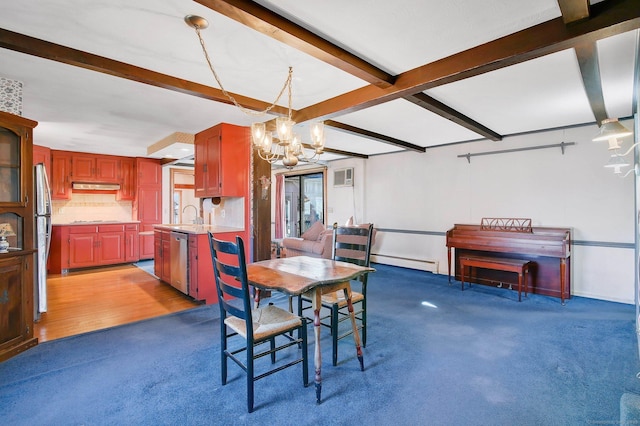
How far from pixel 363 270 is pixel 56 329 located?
10.4 ft

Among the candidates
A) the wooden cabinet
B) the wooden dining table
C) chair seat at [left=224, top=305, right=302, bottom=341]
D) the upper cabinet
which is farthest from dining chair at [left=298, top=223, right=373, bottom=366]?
the wooden cabinet

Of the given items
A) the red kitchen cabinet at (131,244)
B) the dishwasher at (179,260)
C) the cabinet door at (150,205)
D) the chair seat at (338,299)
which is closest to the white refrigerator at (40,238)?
the dishwasher at (179,260)

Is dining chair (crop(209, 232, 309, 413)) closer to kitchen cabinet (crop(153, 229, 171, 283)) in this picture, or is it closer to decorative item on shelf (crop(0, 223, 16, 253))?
decorative item on shelf (crop(0, 223, 16, 253))

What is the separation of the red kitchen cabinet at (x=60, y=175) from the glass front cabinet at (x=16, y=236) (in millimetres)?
3863

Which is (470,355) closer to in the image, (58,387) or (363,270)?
(363,270)

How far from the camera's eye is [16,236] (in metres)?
2.75

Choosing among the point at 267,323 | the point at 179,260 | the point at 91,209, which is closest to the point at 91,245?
the point at 91,209

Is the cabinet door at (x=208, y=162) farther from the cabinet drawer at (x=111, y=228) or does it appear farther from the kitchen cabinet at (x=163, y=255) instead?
the cabinet drawer at (x=111, y=228)

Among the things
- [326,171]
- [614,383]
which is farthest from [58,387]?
[326,171]

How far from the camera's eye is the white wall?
3975 millimetres

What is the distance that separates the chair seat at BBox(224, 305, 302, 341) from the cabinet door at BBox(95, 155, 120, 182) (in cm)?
588

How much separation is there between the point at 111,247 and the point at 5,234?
3.80 meters

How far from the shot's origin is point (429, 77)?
8.13 feet

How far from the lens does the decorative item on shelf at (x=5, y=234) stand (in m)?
2.50
